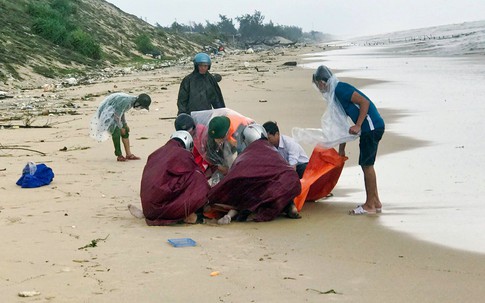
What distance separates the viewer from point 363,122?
6.50m

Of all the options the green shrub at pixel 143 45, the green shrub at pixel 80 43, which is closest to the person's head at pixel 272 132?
the green shrub at pixel 80 43

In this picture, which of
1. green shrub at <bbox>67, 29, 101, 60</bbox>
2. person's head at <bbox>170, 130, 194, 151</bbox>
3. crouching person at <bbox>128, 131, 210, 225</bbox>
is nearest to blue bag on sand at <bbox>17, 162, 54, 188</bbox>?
crouching person at <bbox>128, 131, 210, 225</bbox>

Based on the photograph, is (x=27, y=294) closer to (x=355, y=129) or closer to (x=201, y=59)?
(x=355, y=129)

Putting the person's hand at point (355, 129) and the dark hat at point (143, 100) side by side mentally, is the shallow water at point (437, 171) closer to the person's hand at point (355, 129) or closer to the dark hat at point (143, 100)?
the person's hand at point (355, 129)

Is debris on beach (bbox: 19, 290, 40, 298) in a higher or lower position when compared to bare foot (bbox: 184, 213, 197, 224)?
higher

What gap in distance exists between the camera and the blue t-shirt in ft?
21.2

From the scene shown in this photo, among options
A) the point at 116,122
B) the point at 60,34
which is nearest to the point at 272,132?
the point at 116,122

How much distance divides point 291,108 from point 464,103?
3315 mm

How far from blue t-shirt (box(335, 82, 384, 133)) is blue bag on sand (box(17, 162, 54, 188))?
310 cm

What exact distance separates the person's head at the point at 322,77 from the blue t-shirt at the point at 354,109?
119 millimetres

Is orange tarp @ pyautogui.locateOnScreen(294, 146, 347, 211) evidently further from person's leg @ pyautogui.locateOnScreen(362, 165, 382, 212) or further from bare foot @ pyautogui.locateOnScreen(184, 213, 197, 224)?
bare foot @ pyautogui.locateOnScreen(184, 213, 197, 224)

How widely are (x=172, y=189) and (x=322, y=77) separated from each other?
1687mm

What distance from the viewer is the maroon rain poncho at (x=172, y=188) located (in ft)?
19.9

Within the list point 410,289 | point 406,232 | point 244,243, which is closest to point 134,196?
point 244,243
